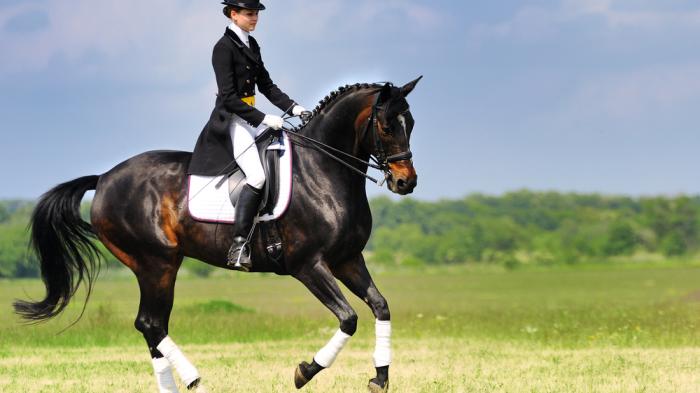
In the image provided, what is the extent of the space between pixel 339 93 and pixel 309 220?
1341 millimetres

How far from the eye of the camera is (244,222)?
31.5 ft

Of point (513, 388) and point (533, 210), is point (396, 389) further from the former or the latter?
point (533, 210)

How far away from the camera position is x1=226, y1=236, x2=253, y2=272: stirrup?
9.61 metres

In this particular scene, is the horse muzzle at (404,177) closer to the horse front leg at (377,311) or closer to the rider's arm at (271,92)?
the horse front leg at (377,311)

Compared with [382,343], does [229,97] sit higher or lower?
higher

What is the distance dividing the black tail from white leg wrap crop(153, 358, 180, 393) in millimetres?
1884

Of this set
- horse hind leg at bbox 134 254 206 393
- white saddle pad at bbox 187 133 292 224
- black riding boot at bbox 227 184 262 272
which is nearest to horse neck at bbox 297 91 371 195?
white saddle pad at bbox 187 133 292 224

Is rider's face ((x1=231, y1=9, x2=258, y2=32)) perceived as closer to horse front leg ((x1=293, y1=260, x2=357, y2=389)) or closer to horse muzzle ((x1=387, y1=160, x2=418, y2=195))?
horse muzzle ((x1=387, y1=160, x2=418, y2=195))

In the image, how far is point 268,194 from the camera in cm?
966

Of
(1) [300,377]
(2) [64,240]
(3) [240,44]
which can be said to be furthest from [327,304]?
(2) [64,240]

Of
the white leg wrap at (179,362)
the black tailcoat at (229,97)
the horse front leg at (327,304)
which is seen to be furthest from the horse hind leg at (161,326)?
the horse front leg at (327,304)

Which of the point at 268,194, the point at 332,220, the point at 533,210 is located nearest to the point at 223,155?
the point at 268,194

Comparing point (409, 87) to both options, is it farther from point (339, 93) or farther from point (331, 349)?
point (331, 349)

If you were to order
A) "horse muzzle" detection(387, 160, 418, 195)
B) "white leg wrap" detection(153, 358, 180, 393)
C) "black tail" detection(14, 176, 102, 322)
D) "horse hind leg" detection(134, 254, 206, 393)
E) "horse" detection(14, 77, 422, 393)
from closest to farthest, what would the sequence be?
"horse muzzle" detection(387, 160, 418, 195) < "horse" detection(14, 77, 422, 393) < "horse hind leg" detection(134, 254, 206, 393) < "white leg wrap" detection(153, 358, 180, 393) < "black tail" detection(14, 176, 102, 322)
